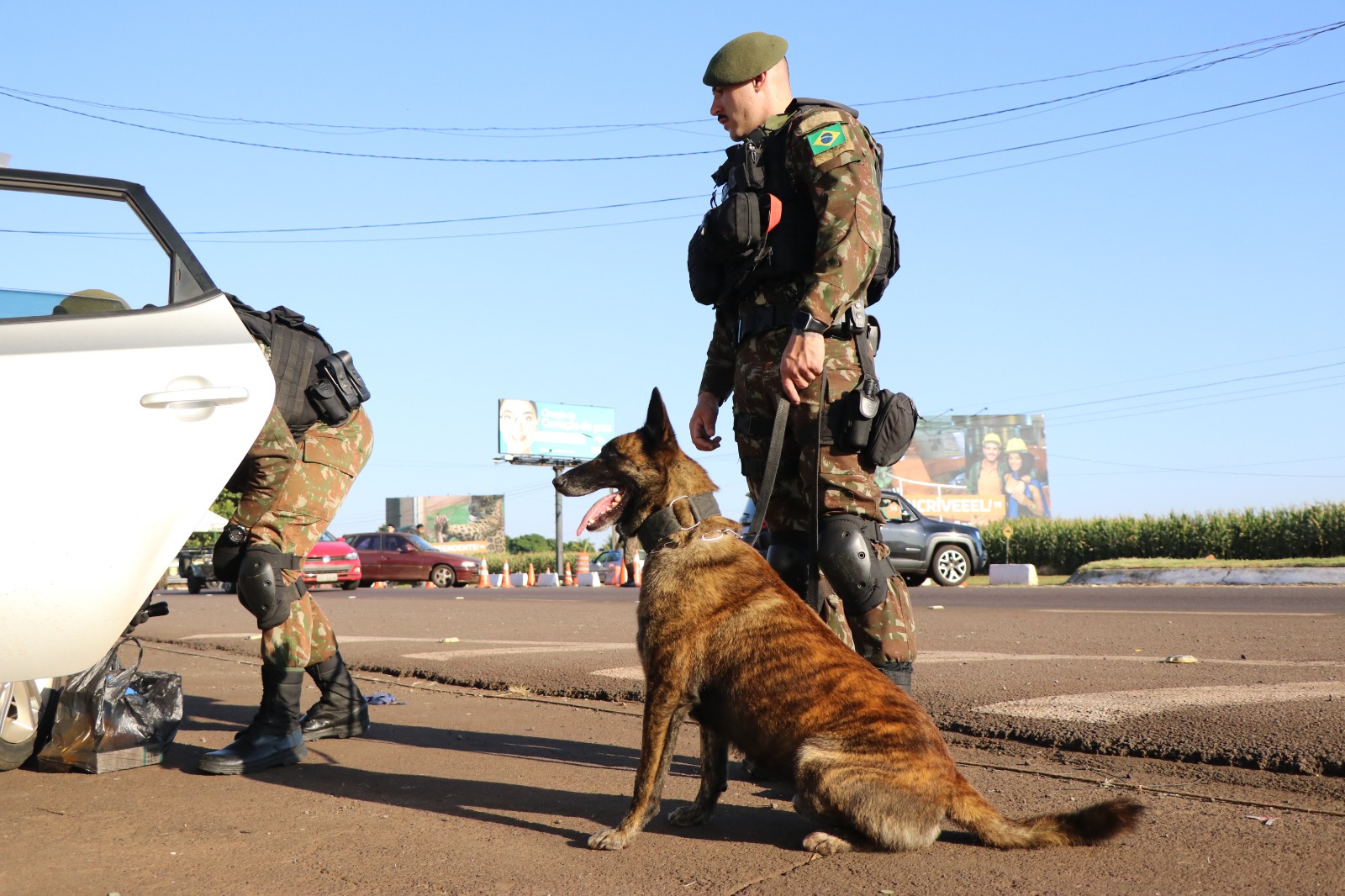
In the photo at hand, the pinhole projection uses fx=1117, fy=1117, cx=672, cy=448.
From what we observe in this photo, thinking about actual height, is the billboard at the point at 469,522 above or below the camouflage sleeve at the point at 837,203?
above

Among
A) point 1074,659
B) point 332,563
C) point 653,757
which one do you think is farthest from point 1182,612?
point 332,563

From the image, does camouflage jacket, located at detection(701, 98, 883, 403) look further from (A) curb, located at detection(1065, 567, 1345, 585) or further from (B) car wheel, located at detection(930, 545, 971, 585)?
(B) car wheel, located at detection(930, 545, 971, 585)

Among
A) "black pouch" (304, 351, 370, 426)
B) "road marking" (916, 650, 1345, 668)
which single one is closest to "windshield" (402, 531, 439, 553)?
"road marking" (916, 650, 1345, 668)

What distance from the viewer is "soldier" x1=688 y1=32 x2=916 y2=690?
3.58 meters

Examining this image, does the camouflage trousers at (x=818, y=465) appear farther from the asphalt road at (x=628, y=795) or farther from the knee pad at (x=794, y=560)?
the asphalt road at (x=628, y=795)

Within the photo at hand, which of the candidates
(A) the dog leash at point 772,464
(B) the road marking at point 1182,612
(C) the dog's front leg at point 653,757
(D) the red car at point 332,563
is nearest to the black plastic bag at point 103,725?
(C) the dog's front leg at point 653,757

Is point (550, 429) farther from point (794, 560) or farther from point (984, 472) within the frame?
point (794, 560)

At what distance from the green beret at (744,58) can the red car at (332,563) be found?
76.8 feet

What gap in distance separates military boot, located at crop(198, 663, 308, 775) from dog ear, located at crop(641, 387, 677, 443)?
1.89 metres

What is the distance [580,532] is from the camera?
11.6 ft

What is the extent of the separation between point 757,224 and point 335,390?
1.88m

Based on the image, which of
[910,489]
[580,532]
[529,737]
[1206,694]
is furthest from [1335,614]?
[910,489]

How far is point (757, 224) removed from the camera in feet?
12.1

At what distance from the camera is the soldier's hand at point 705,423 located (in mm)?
4289
